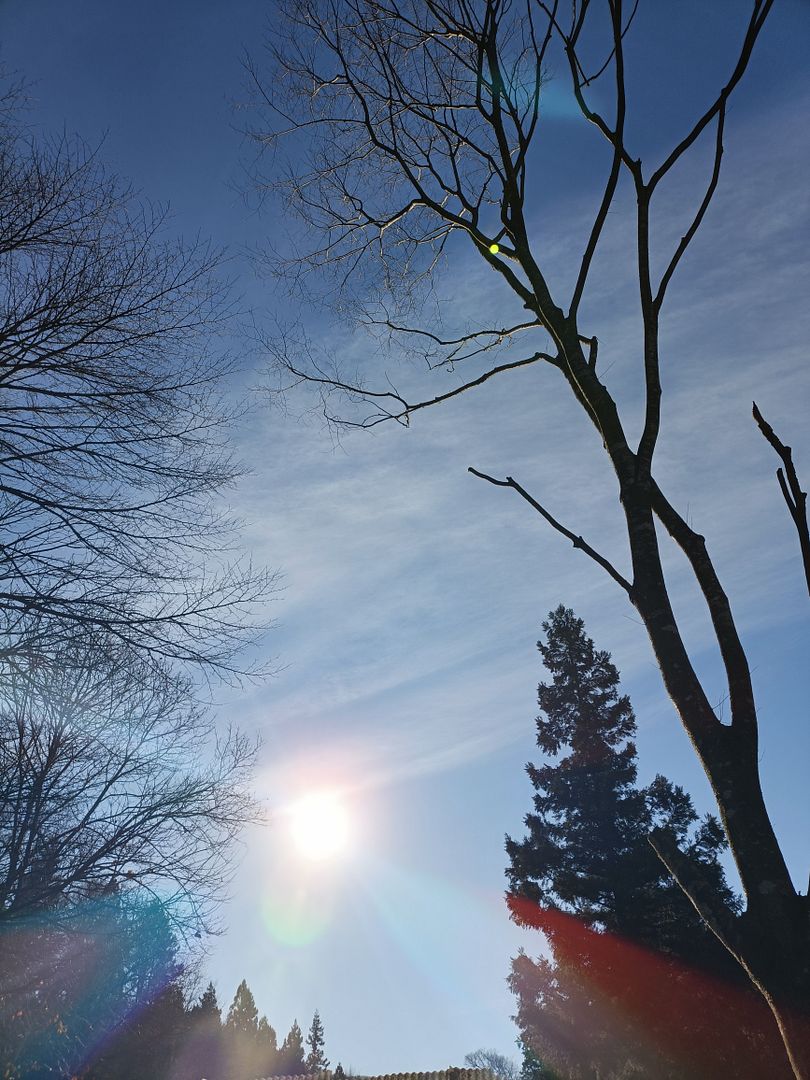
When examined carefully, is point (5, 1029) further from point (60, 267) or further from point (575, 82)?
point (575, 82)

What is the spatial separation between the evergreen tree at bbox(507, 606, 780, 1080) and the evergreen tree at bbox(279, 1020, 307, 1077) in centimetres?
3943

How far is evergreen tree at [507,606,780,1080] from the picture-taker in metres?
12.8

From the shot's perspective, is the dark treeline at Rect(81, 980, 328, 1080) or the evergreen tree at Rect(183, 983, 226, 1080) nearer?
the dark treeline at Rect(81, 980, 328, 1080)

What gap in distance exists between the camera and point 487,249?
375 centimetres

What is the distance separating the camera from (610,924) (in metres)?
14.6

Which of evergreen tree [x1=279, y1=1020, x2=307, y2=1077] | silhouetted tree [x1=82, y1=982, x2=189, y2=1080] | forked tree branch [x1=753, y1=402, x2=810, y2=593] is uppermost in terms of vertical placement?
forked tree branch [x1=753, y1=402, x2=810, y2=593]

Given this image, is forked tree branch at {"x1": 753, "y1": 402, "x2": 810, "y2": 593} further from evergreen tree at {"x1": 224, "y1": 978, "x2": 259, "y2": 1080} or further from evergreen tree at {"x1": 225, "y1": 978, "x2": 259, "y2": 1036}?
evergreen tree at {"x1": 225, "y1": 978, "x2": 259, "y2": 1036}

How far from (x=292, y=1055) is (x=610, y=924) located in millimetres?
48302

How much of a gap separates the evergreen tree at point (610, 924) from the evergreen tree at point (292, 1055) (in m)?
39.4

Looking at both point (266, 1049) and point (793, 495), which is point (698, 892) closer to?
point (793, 495)

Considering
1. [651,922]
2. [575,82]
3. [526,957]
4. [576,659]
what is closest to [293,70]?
[575,82]

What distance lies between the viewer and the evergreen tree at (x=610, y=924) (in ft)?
41.9

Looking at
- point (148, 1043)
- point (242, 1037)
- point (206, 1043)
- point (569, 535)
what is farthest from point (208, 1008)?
point (569, 535)

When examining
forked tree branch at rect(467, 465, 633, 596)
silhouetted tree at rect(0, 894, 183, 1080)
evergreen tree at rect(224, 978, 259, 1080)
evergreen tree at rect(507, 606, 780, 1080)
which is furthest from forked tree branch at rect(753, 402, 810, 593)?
evergreen tree at rect(224, 978, 259, 1080)
